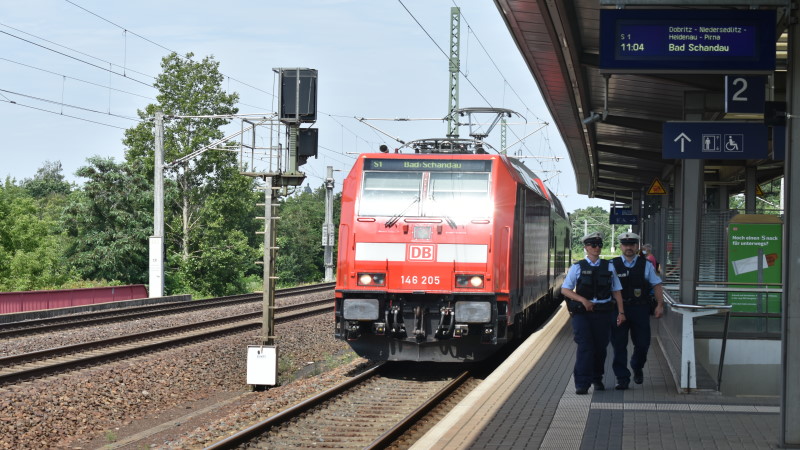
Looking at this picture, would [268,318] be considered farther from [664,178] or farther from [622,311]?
[664,178]

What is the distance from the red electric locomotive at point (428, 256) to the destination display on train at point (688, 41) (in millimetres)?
5009

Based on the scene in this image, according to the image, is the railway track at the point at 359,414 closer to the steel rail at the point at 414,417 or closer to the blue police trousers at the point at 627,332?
the steel rail at the point at 414,417

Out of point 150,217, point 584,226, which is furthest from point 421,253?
point 584,226

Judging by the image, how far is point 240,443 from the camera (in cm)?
978

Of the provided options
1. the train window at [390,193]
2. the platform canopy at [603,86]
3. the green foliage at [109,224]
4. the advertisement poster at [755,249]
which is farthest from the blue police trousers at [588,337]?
the green foliage at [109,224]

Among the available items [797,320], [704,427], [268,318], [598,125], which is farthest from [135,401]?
[598,125]

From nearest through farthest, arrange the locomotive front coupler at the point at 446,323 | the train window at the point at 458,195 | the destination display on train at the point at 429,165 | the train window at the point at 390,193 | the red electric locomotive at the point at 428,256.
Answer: the locomotive front coupler at the point at 446,323, the red electric locomotive at the point at 428,256, the train window at the point at 458,195, the train window at the point at 390,193, the destination display on train at the point at 429,165

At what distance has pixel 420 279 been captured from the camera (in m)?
14.2

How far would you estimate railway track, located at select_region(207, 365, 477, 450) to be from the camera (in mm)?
10047

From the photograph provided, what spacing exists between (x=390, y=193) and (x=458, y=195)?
1.00 m

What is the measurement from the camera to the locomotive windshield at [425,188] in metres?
14.6

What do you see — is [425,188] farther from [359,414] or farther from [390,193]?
[359,414]

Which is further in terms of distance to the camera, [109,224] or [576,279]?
[109,224]

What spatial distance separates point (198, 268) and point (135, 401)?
3274cm
